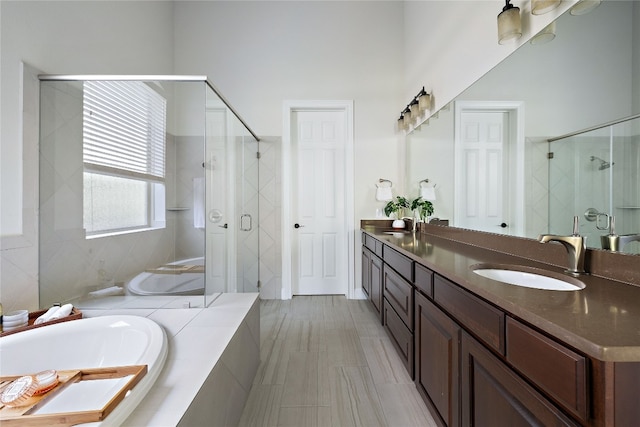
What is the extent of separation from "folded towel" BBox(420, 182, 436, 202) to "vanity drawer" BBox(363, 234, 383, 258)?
2.10ft

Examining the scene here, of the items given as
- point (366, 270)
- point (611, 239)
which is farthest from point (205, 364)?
point (366, 270)

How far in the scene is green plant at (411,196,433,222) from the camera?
256cm

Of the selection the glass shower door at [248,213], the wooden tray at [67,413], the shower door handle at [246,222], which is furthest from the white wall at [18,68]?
the shower door handle at [246,222]

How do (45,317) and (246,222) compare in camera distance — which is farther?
(246,222)

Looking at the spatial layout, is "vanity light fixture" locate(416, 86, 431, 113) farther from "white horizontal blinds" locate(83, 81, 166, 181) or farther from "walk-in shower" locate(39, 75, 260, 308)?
"white horizontal blinds" locate(83, 81, 166, 181)

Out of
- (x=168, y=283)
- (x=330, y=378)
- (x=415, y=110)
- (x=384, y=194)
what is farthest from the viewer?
(x=384, y=194)

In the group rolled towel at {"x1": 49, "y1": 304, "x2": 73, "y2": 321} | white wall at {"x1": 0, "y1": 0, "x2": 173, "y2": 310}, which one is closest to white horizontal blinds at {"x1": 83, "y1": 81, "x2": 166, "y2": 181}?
white wall at {"x1": 0, "y1": 0, "x2": 173, "y2": 310}

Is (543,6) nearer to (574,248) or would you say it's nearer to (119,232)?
(574,248)

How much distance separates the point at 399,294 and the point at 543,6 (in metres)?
1.57

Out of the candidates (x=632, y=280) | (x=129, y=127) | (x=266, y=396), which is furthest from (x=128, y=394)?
(x=129, y=127)

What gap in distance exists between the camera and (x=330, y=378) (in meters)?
1.72

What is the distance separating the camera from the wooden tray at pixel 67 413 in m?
0.74

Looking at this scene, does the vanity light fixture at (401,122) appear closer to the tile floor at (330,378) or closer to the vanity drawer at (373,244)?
the vanity drawer at (373,244)

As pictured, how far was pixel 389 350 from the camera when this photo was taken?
206 cm
